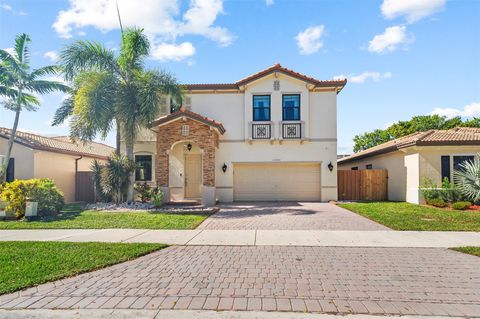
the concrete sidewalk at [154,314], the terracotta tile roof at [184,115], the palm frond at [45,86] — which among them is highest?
the palm frond at [45,86]

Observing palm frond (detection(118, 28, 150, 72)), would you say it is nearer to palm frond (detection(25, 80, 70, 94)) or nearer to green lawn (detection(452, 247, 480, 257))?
palm frond (detection(25, 80, 70, 94))

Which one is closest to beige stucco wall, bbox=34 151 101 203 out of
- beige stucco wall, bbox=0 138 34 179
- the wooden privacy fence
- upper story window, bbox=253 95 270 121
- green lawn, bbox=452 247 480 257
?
beige stucco wall, bbox=0 138 34 179

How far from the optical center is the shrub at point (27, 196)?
11.4 metres

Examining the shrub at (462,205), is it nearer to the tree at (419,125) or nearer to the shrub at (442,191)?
the shrub at (442,191)

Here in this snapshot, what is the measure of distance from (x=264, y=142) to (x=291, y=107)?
2631mm

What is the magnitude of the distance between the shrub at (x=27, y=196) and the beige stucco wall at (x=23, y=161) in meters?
3.85

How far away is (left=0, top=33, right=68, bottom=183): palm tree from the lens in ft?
51.0

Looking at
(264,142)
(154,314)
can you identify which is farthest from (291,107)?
(154,314)

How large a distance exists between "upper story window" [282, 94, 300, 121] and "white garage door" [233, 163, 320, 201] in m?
2.80

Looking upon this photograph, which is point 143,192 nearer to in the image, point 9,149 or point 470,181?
point 9,149

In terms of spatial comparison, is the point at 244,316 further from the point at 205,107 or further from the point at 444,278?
the point at 205,107

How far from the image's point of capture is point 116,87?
14562mm

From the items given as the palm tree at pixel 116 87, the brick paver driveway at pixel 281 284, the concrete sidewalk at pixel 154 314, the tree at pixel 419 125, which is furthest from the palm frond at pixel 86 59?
the tree at pixel 419 125

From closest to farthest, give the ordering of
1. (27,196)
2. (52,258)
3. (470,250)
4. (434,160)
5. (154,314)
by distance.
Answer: (154,314), (52,258), (470,250), (27,196), (434,160)
